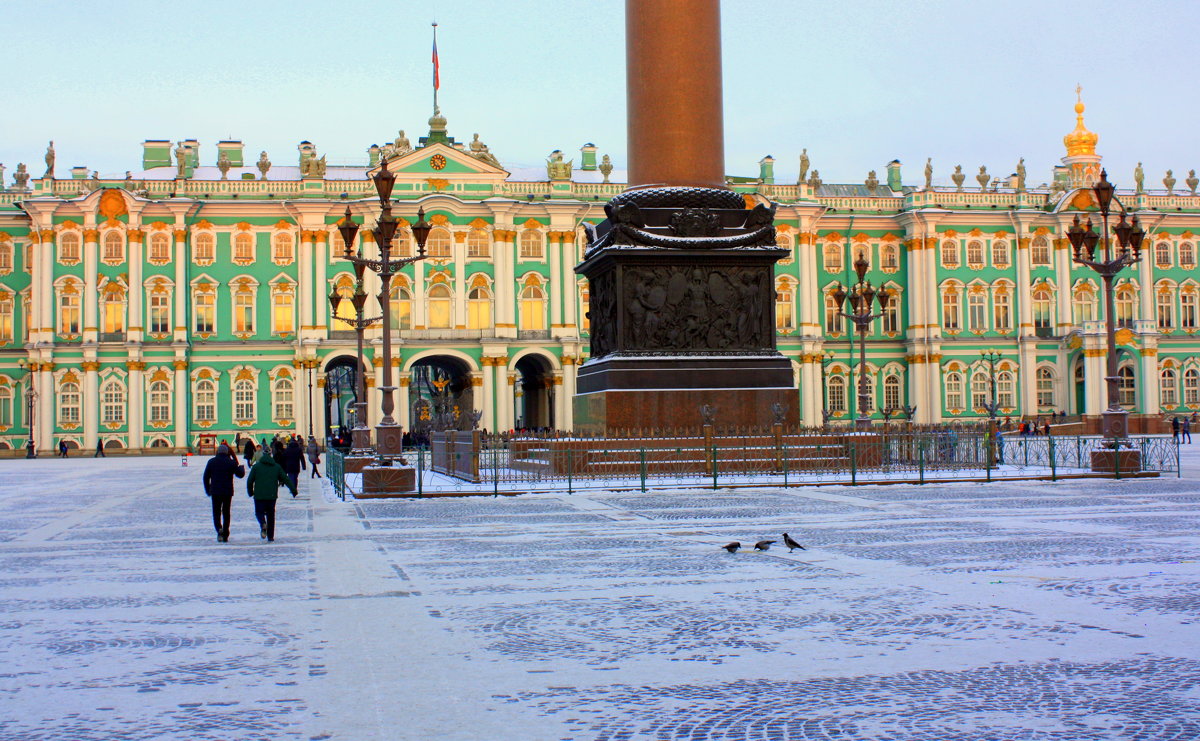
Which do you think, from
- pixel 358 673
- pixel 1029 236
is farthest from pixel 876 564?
pixel 1029 236

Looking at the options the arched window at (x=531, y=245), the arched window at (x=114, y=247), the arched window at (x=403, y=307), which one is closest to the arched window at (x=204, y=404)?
the arched window at (x=114, y=247)

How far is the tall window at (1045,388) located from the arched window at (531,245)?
91.1 feet


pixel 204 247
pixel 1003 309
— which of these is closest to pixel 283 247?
pixel 204 247

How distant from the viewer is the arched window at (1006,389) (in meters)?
71.5

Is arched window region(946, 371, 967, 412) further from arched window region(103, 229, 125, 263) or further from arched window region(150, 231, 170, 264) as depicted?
arched window region(103, 229, 125, 263)

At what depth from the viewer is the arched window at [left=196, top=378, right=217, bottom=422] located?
64688mm

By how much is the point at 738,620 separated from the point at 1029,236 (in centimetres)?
6721

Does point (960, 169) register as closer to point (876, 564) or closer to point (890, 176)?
point (890, 176)

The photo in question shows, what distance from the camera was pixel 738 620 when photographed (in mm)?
9305

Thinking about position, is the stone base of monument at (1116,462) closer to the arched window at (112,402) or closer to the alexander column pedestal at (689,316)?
the alexander column pedestal at (689,316)

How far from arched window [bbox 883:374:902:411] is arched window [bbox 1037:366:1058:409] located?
742cm

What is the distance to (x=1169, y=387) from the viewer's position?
72.9 m

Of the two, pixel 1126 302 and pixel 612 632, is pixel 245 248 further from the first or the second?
pixel 612 632

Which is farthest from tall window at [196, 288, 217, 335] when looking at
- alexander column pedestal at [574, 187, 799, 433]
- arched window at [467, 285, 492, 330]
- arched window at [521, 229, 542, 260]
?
alexander column pedestal at [574, 187, 799, 433]
